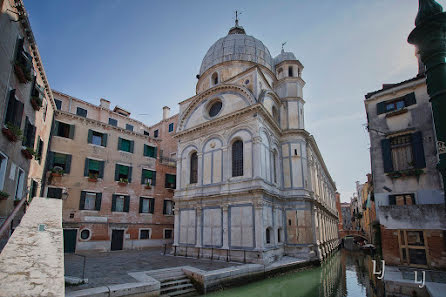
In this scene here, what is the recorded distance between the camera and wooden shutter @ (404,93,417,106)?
12737 millimetres

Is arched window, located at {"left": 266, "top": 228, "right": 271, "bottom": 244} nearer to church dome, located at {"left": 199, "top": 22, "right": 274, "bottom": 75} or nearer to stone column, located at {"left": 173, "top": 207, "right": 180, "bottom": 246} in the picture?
stone column, located at {"left": 173, "top": 207, "right": 180, "bottom": 246}

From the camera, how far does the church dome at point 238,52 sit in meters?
23.7

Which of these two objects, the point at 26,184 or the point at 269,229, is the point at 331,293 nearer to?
the point at 269,229

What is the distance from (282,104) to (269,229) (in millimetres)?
10348

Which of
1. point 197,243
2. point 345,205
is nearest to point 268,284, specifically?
point 197,243

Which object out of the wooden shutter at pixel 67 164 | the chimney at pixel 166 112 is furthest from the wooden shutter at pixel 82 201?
A: the chimney at pixel 166 112

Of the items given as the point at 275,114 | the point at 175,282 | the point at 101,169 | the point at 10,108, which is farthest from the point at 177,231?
the point at 10,108

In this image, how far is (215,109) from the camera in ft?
65.3

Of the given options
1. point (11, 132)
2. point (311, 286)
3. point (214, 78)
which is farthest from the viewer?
point (214, 78)

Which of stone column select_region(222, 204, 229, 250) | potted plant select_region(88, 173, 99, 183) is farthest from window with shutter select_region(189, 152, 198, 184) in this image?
potted plant select_region(88, 173, 99, 183)

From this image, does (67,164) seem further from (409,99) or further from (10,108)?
(409,99)

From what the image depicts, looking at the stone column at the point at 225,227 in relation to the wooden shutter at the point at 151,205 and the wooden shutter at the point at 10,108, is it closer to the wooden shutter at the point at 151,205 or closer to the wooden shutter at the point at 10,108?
the wooden shutter at the point at 151,205

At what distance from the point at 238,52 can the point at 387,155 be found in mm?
15708

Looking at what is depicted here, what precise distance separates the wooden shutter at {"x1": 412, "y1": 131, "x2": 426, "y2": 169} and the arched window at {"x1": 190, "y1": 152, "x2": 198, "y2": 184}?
13042 mm
